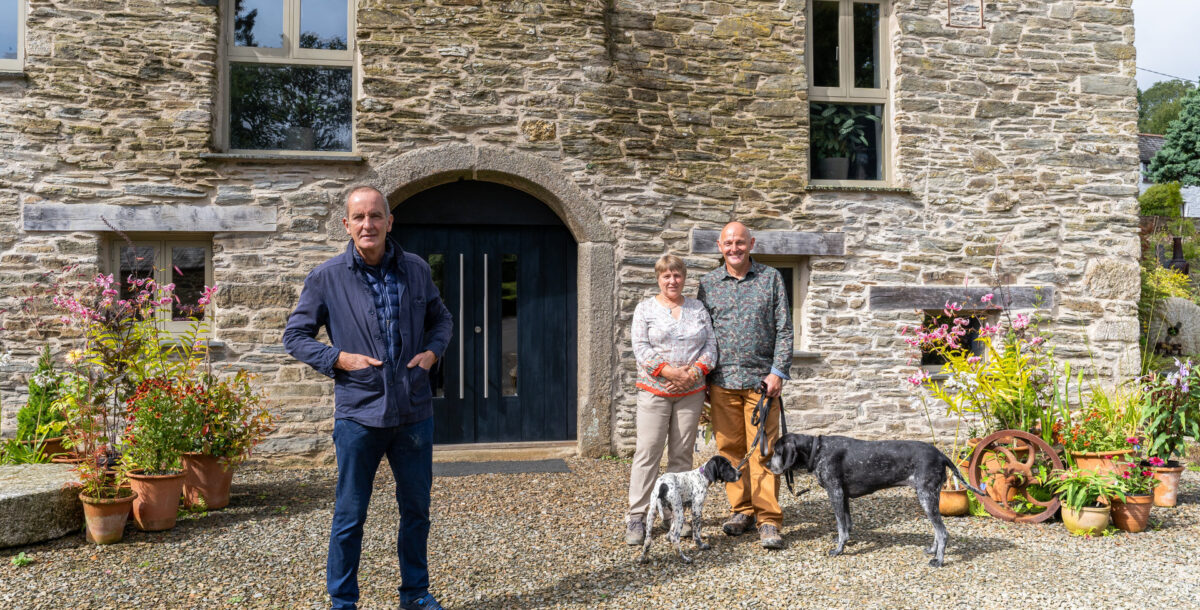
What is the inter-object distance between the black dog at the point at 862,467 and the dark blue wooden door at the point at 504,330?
124 inches

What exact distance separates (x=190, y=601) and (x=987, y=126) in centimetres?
715

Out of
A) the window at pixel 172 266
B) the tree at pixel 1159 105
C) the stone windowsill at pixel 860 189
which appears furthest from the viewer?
the tree at pixel 1159 105

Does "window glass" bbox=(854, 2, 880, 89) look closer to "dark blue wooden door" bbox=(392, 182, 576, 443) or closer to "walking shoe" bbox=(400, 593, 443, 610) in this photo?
"dark blue wooden door" bbox=(392, 182, 576, 443)

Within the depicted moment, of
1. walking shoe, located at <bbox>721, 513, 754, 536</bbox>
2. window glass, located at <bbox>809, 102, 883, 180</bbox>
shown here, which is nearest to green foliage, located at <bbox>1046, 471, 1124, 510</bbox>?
walking shoe, located at <bbox>721, 513, 754, 536</bbox>

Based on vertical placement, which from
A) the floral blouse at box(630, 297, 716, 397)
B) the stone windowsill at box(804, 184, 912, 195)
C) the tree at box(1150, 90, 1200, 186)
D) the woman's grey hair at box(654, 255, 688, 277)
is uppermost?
the tree at box(1150, 90, 1200, 186)

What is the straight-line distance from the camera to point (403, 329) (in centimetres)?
311

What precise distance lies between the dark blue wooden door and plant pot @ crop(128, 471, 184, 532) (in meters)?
2.48

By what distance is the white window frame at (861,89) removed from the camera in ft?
24.4

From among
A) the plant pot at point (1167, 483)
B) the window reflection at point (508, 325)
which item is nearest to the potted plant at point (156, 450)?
the window reflection at point (508, 325)

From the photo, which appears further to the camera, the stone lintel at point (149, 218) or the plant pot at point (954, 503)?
the stone lintel at point (149, 218)

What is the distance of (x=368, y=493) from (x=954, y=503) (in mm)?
3567

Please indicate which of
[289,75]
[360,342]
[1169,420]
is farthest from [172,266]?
[1169,420]

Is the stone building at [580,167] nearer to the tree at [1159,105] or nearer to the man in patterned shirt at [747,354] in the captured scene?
the man in patterned shirt at [747,354]

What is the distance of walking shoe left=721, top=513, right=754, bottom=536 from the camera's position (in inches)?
176
